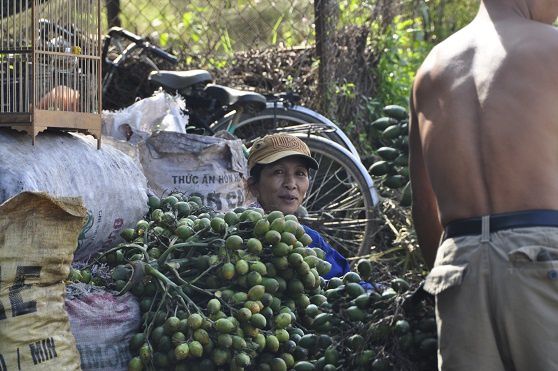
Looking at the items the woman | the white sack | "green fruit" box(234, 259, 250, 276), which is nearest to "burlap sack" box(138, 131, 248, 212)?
the woman

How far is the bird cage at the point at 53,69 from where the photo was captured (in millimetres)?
3713

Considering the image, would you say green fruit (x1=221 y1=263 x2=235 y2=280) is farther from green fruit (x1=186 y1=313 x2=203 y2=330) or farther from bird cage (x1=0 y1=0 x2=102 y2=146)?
bird cage (x1=0 y1=0 x2=102 y2=146)

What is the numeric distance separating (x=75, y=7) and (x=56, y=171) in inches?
28.2

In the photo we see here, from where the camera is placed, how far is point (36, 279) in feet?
→ 10.2

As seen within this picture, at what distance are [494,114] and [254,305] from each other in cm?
99

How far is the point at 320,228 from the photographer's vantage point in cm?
622

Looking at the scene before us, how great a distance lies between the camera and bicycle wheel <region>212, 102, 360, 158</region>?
20.1 feet

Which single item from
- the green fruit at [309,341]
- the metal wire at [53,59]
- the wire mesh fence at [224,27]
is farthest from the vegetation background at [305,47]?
the green fruit at [309,341]

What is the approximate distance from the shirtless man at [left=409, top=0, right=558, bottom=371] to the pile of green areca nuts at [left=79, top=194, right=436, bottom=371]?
8.6 inches

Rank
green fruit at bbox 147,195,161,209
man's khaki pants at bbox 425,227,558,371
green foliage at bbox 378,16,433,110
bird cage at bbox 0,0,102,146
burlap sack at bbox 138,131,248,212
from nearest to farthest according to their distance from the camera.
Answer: man's khaki pants at bbox 425,227,558,371, bird cage at bbox 0,0,102,146, green fruit at bbox 147,195,161,209, burlap sack at bbox 138,131,248,212, green foliage at bbox 378,16,433,110

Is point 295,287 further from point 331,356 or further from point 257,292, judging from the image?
point 331,356

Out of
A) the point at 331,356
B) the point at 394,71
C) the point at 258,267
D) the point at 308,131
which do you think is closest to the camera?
the point at 331,356

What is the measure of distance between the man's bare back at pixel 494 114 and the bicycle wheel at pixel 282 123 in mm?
3136

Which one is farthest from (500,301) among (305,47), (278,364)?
(305,47)
